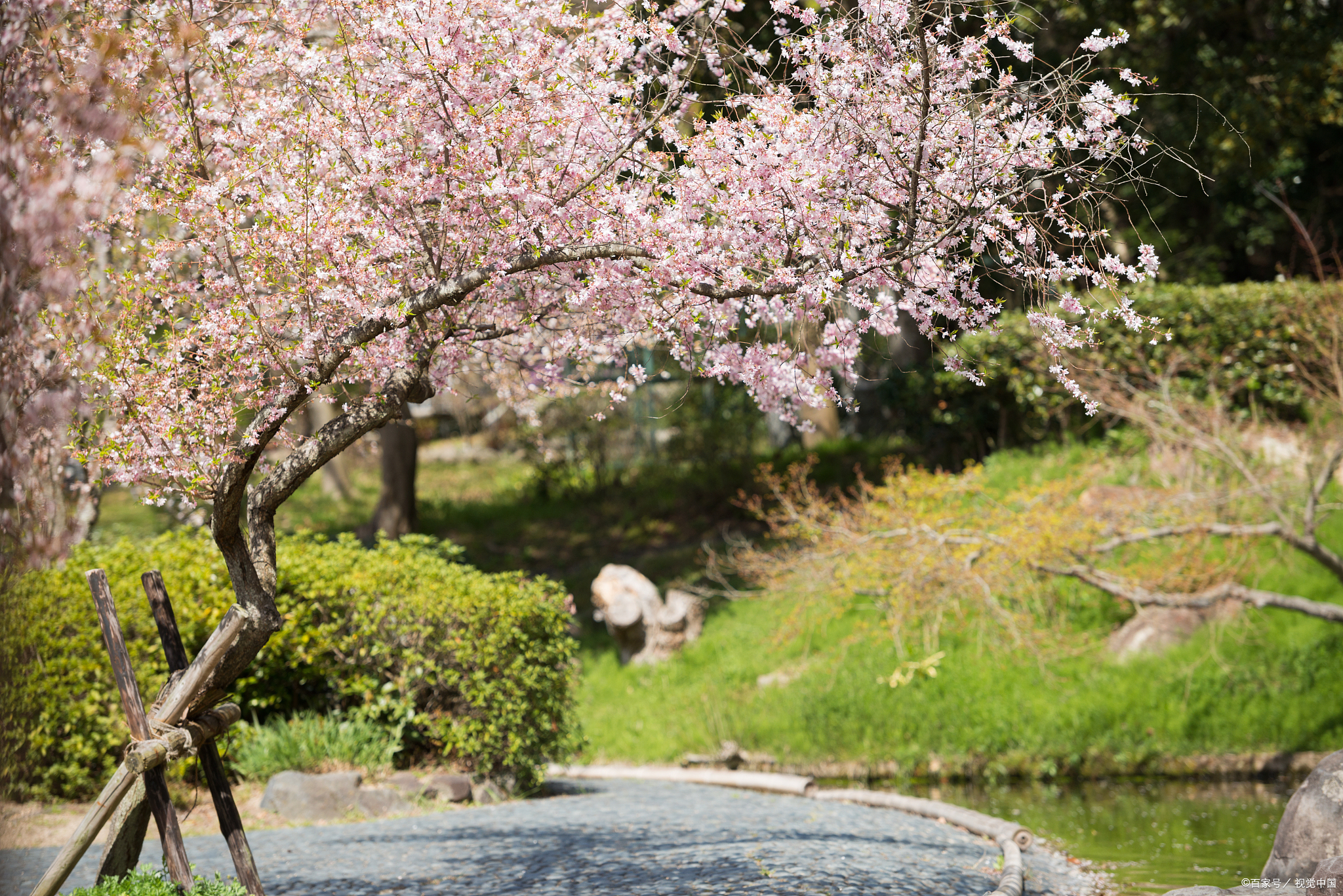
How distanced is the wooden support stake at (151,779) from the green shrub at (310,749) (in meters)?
4.17

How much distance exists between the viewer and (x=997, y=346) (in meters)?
15.8

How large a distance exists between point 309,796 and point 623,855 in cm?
307

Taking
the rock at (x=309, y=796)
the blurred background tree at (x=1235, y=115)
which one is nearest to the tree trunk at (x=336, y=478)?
the rock at (x=309, y=796)

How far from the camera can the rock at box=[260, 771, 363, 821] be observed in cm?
897

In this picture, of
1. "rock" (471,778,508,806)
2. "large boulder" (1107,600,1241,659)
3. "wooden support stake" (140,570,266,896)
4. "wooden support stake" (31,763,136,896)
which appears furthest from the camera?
"large boulder" (1107,600,1241,659)

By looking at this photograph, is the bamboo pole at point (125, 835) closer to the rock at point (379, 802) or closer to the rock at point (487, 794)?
the rock at point (379, 802)

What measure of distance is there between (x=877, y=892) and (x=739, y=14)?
522 inches

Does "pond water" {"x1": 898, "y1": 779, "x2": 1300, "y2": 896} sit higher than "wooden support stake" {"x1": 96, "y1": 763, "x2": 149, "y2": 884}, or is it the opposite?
"wooden support stake" {"x1": 96, "y1": 763, "x2": 149, "y2": 884}

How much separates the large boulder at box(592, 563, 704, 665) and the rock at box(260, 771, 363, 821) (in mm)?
5756

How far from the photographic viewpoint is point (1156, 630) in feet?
39.2

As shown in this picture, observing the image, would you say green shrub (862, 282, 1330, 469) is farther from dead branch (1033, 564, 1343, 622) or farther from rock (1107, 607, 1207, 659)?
dead branch (1033, 564, 1343, 622)

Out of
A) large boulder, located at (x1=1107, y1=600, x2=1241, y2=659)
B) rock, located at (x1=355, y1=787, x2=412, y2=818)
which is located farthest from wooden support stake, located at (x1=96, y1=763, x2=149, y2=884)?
large boulder, located at (x1=1107, y1=600, x2=1241, y2=659)

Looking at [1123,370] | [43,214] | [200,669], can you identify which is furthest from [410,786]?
[1123,370]

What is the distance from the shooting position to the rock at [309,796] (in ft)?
29.4
